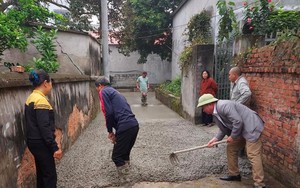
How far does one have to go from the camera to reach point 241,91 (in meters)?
4.07

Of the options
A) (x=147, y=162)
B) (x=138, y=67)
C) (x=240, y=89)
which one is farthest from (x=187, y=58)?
(x=138, y=67)

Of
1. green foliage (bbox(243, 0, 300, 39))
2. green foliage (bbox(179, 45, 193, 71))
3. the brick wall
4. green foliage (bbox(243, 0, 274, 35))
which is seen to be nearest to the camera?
the brick wall

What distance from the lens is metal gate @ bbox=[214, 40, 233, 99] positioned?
690 centimetres

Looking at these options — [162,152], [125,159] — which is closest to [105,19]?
[162,152]

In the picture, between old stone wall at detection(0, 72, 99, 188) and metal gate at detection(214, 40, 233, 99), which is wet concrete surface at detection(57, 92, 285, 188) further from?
metal gate at detection(214, 40, 233, 99)

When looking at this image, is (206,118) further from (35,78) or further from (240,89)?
(35,78)

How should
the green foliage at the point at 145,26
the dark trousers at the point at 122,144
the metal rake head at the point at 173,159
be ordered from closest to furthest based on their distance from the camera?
1. the dark trousers at the point at 122,144
2. the metal rake head at the point at 173,159
3. the green foliage at the point at 145,26

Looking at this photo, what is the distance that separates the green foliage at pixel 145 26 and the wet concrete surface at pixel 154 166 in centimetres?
1005

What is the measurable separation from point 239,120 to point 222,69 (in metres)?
4.11

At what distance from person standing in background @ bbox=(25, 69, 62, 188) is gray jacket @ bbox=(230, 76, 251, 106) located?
2.85m

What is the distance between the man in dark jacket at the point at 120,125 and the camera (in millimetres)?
3521

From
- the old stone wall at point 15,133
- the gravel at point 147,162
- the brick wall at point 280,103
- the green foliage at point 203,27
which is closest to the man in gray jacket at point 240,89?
the brick wall at point 280,103

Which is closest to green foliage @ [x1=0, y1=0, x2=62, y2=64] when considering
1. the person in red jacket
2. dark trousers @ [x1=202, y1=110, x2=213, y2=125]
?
the person in red jacket

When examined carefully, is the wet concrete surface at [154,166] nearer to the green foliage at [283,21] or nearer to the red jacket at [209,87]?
the red jacket at [209,87]
